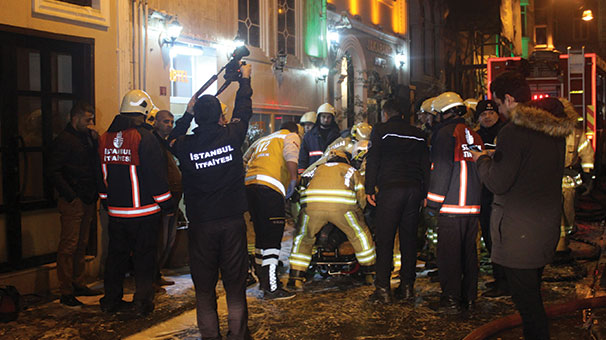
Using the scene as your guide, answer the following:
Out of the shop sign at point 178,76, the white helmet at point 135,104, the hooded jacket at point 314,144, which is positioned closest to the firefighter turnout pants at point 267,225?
the white helmet at point 135,104

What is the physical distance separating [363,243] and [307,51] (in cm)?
967

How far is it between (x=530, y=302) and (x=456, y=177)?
1.98m

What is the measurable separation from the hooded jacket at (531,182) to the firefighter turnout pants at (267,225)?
9.26 ft

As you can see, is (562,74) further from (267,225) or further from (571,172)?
(267,225)

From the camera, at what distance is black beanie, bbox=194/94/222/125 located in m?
4.93

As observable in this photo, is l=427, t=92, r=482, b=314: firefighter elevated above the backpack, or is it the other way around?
l=427, t=92, r=482, b=314: firefighter

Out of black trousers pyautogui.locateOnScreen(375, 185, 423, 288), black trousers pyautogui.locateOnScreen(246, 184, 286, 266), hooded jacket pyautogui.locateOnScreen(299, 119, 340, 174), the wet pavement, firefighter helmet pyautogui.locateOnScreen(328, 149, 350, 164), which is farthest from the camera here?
hooded jacket pyautogui.locateOnScreen(299, 119, 340, 174)

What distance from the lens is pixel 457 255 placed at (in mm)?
6016

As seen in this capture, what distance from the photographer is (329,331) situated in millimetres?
5531

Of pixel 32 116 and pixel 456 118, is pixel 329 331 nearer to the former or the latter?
pixel 456 118

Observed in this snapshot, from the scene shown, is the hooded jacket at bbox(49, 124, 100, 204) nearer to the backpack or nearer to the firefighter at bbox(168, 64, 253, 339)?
the backpack

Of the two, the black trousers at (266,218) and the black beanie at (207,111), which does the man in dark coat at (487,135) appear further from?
the black beanie at (207,111)

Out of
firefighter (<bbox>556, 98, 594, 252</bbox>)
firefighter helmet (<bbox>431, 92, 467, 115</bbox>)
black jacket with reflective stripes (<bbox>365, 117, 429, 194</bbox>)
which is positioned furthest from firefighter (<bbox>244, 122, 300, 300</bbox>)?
firefighter (<bbox>556, 98, 594, 252</bbox>)

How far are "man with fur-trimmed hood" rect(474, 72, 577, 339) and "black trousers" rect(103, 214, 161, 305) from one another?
3.35 metres
